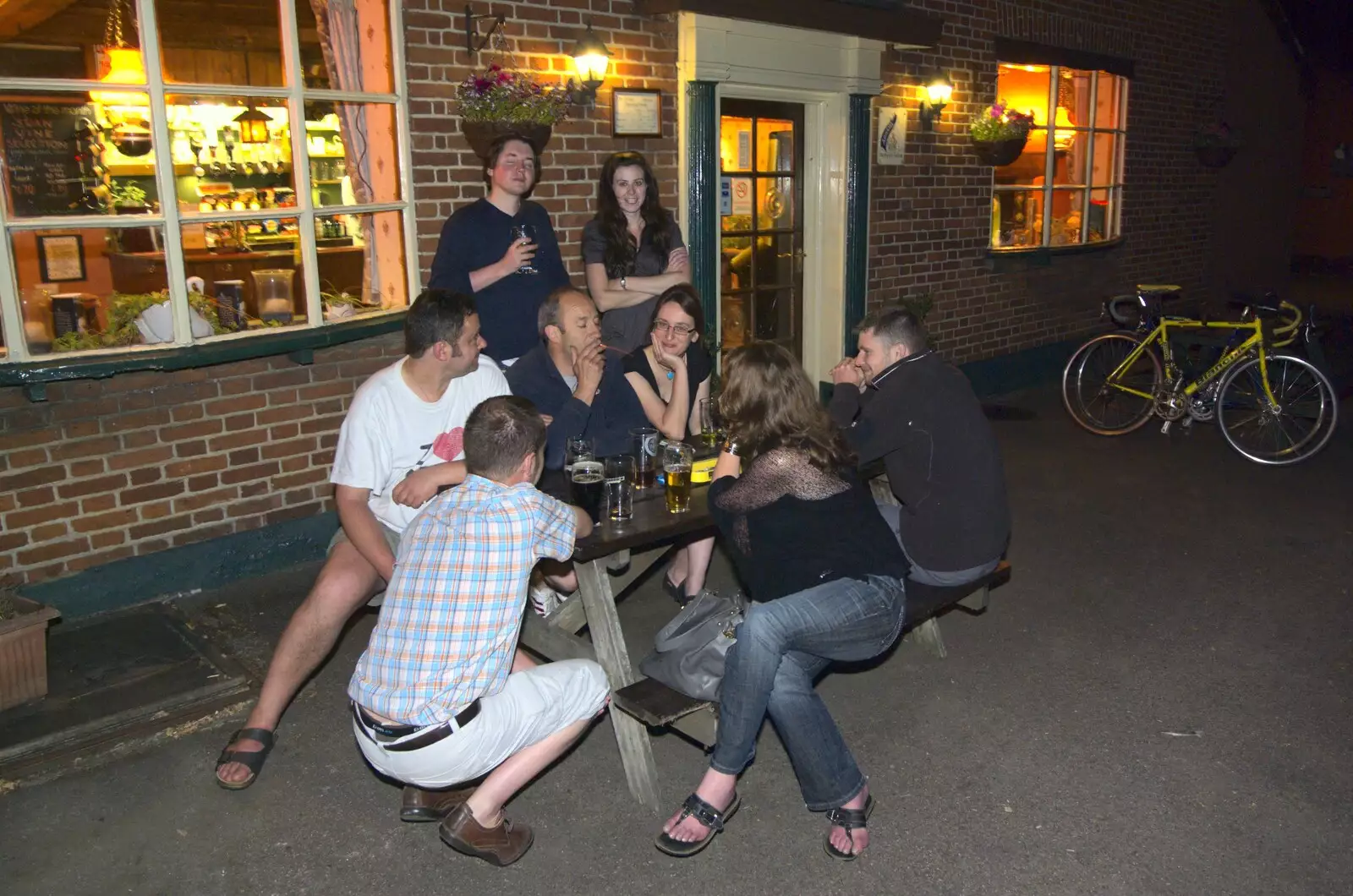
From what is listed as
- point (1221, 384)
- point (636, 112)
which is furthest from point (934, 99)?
point (636, 112)

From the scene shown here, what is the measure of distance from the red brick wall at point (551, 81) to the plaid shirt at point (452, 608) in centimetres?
306

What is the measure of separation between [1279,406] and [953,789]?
5.11 metres

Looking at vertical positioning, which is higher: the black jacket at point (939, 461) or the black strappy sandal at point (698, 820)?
the black jacket at point (939, 461)

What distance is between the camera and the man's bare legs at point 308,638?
11.8 ft

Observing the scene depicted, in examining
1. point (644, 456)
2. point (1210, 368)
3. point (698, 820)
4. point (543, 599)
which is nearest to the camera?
point (698, 820)

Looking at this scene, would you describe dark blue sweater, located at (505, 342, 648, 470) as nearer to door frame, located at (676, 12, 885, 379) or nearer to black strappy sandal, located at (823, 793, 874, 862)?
black strappy sandal, located at (823, 793, 874, 862)

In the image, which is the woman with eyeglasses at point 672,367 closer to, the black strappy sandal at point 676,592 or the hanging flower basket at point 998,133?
the black strappy sandal at point 676,592

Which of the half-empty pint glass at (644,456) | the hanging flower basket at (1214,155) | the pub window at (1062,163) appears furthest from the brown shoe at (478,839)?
the hanging flower basket at (1214,155)

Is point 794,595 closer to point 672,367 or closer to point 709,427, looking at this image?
point 709,427

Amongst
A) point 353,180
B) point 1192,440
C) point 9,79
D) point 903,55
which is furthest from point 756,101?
point 9,79

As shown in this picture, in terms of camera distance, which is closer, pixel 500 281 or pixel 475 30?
pixel 500 281

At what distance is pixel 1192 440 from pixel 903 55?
11.5 feet

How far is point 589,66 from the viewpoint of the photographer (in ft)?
19.6

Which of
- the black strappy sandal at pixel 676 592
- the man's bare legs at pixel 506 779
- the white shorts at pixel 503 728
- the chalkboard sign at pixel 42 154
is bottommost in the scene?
the black strappy sandal at pixel 676 592
